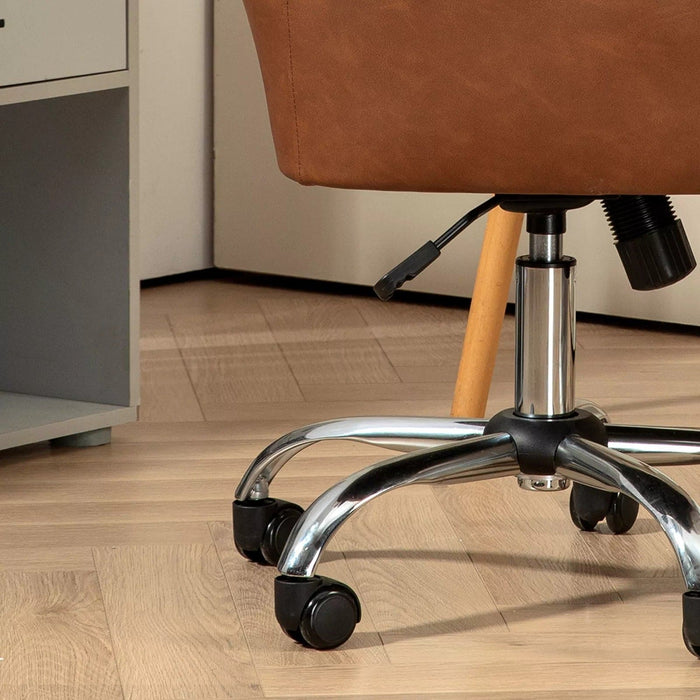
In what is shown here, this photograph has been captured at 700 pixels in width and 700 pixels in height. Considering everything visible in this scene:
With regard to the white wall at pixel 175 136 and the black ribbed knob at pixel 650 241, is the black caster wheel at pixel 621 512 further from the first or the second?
the white wall at pixel 175 136

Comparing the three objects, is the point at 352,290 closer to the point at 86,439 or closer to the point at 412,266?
the point at 86,439

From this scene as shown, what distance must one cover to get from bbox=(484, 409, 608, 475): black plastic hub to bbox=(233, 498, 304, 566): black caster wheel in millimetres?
216

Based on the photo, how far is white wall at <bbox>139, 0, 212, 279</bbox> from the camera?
2.67 metres

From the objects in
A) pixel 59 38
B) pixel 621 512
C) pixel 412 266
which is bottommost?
pixel 621 512

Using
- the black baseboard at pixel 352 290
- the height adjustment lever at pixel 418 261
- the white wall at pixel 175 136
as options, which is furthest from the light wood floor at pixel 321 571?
the white wall at pixel 175 136

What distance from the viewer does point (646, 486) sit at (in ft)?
3.40

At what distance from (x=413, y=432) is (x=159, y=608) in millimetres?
254

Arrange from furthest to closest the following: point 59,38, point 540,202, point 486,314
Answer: point 486,314, point 59,38, point 540,202

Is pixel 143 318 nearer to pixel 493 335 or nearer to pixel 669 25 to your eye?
pixel 493 335

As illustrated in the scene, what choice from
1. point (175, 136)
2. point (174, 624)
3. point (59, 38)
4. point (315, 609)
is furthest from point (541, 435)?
point (175, 136)

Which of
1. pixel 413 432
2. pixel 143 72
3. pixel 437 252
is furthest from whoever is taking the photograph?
pixel 143 72

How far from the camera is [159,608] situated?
3.84 feet

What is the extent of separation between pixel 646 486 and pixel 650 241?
0.20m

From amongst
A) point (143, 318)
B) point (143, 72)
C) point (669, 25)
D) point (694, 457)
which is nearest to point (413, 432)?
point (694, 457)
